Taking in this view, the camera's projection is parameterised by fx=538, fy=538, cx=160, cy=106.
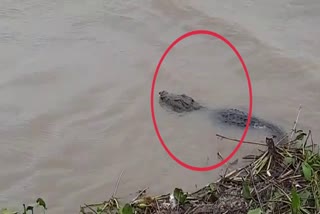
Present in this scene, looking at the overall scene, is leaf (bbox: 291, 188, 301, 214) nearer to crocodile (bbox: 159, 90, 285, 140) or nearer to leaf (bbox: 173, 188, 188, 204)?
leaf (bbox: 173, 188, 188, 204)

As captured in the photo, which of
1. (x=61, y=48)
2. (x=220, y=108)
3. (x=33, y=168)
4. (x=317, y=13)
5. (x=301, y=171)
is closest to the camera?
(x=301, y=171)

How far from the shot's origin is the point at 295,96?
425 centimetres

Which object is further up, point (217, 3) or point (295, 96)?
point (217, 3)

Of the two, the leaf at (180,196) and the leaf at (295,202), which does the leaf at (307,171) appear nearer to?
the leaf at (295,202)

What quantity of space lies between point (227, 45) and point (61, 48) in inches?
60.3

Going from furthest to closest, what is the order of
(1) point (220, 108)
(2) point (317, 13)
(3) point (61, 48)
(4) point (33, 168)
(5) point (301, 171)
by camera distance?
(2) point (317, 13), (3) point (61, 48), (1) point (220, 108), (4) point (33, 168), (5) point (301, 171)

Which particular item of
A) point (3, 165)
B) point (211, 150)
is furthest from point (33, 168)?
point (211, 150)

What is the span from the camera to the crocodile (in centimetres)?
384

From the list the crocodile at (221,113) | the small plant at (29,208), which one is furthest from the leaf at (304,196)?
the small plant at (29,208)

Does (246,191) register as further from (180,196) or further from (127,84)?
(127,84)

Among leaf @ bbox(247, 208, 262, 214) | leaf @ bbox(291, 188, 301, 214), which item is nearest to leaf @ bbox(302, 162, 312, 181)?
leaf @ bbox(291, 188, 301, 214)

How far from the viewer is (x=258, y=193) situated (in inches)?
111

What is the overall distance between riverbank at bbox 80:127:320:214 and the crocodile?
0.58 m

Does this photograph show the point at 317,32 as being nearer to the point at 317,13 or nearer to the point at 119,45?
the point at 317,13
